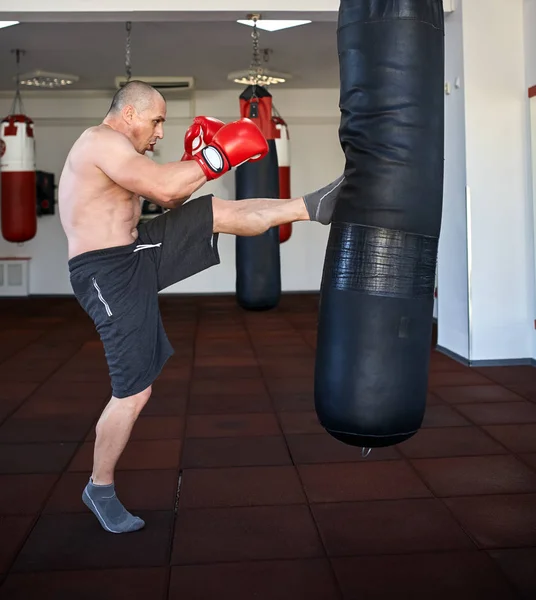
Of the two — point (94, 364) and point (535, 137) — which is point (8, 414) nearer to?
point (94, 364)

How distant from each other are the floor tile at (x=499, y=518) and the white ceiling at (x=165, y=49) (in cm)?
481

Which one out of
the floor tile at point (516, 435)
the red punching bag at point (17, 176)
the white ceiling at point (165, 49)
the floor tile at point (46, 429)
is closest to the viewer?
the floor tile at point (516, 435)

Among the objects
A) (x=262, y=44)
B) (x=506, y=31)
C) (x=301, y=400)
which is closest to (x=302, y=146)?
(x=262, y=44)

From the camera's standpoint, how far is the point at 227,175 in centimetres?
1040

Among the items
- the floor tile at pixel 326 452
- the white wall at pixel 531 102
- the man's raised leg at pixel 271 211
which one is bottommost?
the floor tile at pixel 326 452

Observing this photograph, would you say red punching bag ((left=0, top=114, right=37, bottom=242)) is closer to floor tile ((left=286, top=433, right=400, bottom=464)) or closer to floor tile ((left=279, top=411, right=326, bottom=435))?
floor tile ((left=279, top=411, right=326, bottom=435))

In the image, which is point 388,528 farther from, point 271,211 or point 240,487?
point 271,211

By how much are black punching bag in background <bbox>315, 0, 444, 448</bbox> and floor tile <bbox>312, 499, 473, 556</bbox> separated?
347mm

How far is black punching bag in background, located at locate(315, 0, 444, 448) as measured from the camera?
77.0 inches

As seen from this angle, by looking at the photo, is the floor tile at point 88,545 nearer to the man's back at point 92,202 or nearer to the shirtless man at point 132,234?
the shirtless man at point 132,234

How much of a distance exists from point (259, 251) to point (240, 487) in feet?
13.3

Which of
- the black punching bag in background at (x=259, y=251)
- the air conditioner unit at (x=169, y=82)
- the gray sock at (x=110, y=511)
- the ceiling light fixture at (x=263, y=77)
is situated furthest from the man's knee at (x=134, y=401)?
the air conditioner unit at (x=169, y=82)

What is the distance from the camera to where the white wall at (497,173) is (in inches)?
189

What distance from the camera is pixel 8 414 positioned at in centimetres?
389
